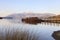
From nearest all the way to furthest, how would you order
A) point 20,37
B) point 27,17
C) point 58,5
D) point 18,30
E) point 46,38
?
point 20,37 < point 18,30 < point 46,38 < point 27,17 < point 58,5

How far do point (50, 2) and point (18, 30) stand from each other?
9.57ft

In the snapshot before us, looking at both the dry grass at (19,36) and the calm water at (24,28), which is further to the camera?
the calm water at (24,28)

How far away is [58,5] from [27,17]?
1.38m

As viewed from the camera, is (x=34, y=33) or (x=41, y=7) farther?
(x=41, y=7)

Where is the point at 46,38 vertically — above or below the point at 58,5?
below

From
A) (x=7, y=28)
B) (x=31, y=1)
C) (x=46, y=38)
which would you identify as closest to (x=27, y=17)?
(x=31, y=1)

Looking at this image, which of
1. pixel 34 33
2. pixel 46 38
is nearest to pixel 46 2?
pixel 46 38

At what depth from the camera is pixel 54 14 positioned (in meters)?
5.86

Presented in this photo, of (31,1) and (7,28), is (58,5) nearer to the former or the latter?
(31,1)

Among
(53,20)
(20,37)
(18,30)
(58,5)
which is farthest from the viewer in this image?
(53,20)

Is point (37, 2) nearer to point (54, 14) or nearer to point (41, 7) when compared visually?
point (41, 7)

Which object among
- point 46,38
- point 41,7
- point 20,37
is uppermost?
point 41,7

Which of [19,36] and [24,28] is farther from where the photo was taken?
[24,28]

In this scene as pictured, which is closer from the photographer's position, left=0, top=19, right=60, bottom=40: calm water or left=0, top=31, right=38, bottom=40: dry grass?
left=0, top=31, right=38, bottom=40: dry grass
